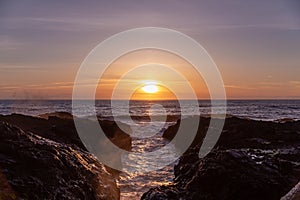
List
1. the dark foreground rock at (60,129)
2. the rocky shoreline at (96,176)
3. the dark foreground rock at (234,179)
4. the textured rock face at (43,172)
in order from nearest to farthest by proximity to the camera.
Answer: the textured rock face at (43,172) < the rocky shoreline at (96,176) < the dark foreground rock at (234,179) < the dark foreground rock at (60,129)

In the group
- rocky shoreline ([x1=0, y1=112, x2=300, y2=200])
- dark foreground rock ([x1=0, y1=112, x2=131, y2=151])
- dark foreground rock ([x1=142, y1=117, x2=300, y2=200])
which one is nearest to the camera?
rocky shoreline ([x1=0, y1=112, x2=300, y2=200])

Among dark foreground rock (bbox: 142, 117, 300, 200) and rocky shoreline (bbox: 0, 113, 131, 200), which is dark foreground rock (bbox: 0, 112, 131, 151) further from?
dark foreground rock (bbox: 142, 117, 300, 200)

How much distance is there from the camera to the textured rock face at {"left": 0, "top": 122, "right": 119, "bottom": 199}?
196 inches

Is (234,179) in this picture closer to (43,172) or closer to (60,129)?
(43,172)

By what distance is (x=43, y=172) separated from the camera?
544cm

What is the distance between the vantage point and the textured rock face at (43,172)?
4980 millimetres

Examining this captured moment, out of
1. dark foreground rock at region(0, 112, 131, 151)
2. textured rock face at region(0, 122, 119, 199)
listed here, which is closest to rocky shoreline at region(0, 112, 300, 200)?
textured rock face at region(0, 122, 119, 199)

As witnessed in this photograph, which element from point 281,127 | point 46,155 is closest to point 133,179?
point 46,155

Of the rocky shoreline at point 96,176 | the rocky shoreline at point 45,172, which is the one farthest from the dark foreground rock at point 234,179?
the rocky shoreline at point 45,172

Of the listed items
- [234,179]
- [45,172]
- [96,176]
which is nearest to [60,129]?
[96,176]

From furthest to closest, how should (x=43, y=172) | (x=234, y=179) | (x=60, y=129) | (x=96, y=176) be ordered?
(x=60, y=129)
(x=96, y=176)
(x=234, y=179)
(x=43, y=172)

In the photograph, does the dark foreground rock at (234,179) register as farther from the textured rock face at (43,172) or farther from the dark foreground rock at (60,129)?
the dark foreground rock at (60,129)

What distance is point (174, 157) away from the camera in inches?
585

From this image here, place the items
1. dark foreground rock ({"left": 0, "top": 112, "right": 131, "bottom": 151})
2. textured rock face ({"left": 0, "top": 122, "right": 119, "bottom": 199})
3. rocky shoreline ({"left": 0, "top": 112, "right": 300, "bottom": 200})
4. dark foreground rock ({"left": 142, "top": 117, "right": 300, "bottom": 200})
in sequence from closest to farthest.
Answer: textured rock face ({"left": 0, "top": 122, "right": 119, "bottom": 199}) < rocky shoreline ({"left": 0, "top": 112, "right": 300, "bottom": 200}) < dark foreground rock ({"left": 142, "top": 117, "right": 300, "bottom": 200}) < dark foreground rock ({"left": 0, "top": 112, "right": 131, "bottom": 151})
